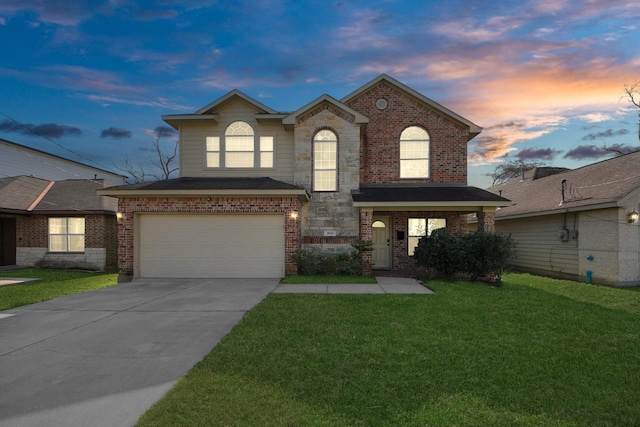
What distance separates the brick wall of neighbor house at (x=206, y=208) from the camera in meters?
12.1

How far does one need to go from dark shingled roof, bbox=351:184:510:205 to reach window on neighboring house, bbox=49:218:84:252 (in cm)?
1320

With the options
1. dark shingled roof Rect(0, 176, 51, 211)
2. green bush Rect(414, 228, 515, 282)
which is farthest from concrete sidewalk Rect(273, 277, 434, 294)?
dark shingled roof Rect(0, 176, 51, 211)

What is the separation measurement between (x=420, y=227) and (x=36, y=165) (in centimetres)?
2477

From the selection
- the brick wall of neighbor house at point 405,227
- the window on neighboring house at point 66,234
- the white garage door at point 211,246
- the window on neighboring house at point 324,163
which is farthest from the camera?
the window on neighboring house at point 66,234

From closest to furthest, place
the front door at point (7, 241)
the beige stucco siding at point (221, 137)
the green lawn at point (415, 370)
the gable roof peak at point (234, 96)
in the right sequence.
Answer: the green lawn at point (415, 370), the gable roof peak at point (234, 96), the beige stucco siding at point (221, 137), the front door at point (7, 241)

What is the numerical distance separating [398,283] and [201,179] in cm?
867

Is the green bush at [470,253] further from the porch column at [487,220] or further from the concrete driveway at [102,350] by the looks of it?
the concrete driveway at [102,350]

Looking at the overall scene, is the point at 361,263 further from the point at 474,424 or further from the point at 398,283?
the point at 474,424

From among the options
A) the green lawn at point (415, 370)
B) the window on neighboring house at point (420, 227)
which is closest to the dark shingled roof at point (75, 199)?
the green lawn at point (415, 370)

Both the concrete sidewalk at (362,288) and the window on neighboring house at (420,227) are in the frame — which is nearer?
the concrete sidewalk at (362,288)

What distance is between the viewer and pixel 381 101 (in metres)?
14.8

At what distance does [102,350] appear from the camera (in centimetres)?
499

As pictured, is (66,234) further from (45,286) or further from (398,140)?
(398,140)

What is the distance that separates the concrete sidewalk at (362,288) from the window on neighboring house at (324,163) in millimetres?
4646
